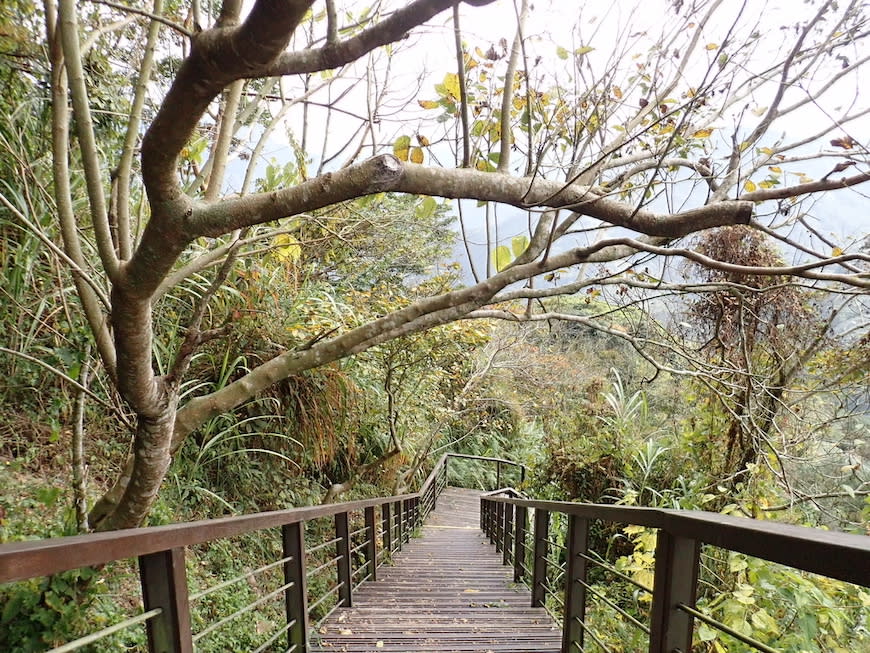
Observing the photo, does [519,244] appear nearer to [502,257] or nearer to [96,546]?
[502,257]

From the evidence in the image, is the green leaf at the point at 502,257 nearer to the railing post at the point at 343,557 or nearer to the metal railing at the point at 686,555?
the metal railing at the point at 686,555

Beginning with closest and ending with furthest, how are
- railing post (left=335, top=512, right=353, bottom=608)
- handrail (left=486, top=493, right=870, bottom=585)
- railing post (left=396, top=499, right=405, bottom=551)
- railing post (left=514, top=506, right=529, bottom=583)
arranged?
handrail (left=486, top=493, right=870, bottom=585)
railing post (left=335, top=512, right=353, bottom=608)
railing post (left=514, top=506, right=529, bottom=583)
railing post (left=396, top=499, right=405, bottom=551)

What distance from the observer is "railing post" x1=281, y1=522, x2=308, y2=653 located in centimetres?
227

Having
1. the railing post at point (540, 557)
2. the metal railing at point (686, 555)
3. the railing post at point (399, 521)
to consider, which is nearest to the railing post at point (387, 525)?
the railing post at point (399, 521)

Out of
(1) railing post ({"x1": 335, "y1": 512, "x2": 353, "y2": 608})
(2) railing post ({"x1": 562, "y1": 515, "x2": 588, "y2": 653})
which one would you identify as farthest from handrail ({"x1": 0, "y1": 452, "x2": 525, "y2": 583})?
(1) railing post ({"x1": 335, "y1": 512, "x2": 353, "y2": 608})

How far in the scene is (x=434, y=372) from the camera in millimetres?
6613

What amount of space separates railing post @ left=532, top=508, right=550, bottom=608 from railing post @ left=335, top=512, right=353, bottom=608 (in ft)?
4.13

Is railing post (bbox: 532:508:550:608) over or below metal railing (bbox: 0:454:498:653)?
below

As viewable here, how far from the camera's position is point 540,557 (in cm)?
330

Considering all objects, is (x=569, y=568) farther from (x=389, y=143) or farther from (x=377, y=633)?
(x=389, y=143)

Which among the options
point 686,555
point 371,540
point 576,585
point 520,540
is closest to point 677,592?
point 686,555

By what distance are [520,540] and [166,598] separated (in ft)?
10.8

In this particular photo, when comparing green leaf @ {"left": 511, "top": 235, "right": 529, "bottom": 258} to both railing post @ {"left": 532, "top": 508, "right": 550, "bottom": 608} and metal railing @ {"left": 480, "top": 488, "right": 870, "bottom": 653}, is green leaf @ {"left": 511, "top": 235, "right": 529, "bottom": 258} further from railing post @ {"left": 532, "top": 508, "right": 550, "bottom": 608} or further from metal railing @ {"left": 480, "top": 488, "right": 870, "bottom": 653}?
railing post @ {"left": 532, "top": 508, "right": 550, "bottom": 608}

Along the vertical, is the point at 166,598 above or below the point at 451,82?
below
